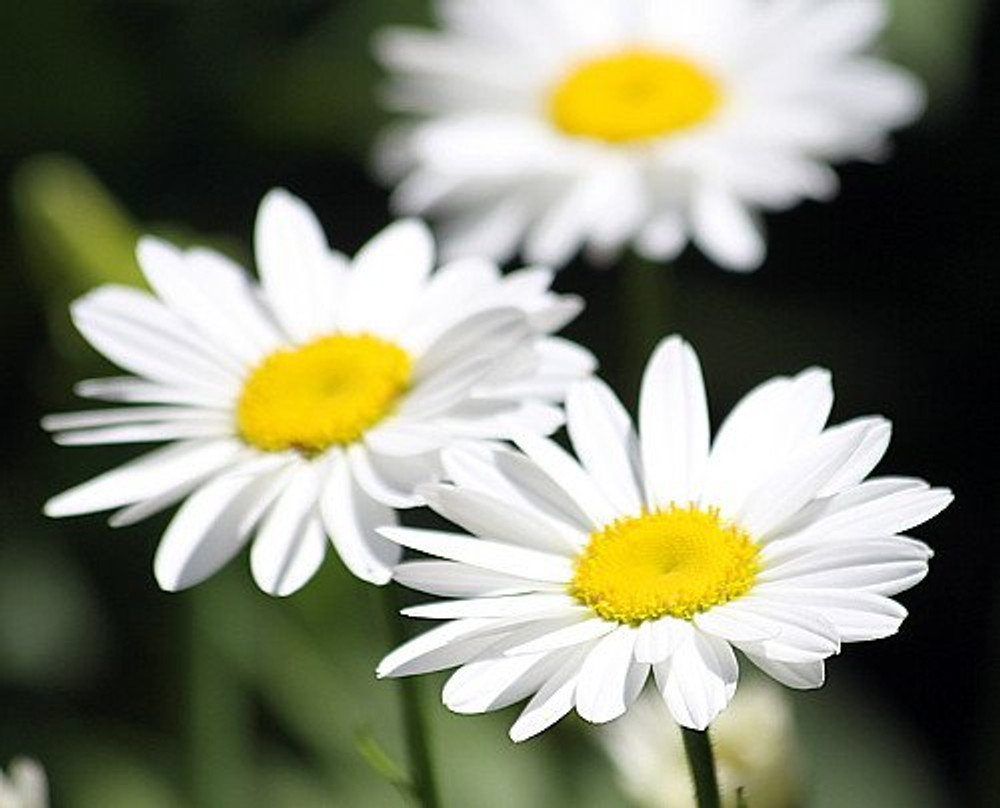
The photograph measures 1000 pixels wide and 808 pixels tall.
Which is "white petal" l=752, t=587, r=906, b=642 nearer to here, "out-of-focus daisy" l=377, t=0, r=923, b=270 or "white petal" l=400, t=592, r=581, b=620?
"white petal" l=400, t=592, r=581, b=620

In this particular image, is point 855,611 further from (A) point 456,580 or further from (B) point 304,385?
(B) point 304,385

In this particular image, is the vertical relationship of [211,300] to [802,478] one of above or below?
above

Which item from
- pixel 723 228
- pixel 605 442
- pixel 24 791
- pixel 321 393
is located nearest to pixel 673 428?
pixel 605 442

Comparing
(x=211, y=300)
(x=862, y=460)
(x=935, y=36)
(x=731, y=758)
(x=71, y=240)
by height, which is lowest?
(x=731, y=758)

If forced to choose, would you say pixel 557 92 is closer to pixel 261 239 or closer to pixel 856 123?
pixel 856 123

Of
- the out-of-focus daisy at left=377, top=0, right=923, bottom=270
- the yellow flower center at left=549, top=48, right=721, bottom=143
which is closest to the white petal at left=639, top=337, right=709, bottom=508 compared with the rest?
the out-of-focus daisy at left=377, top=0, right=923, bottom=270

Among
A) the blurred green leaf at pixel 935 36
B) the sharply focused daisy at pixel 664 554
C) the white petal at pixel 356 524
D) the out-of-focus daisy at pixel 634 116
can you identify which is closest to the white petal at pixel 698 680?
the sharply focused daisy at pixel 664 554
